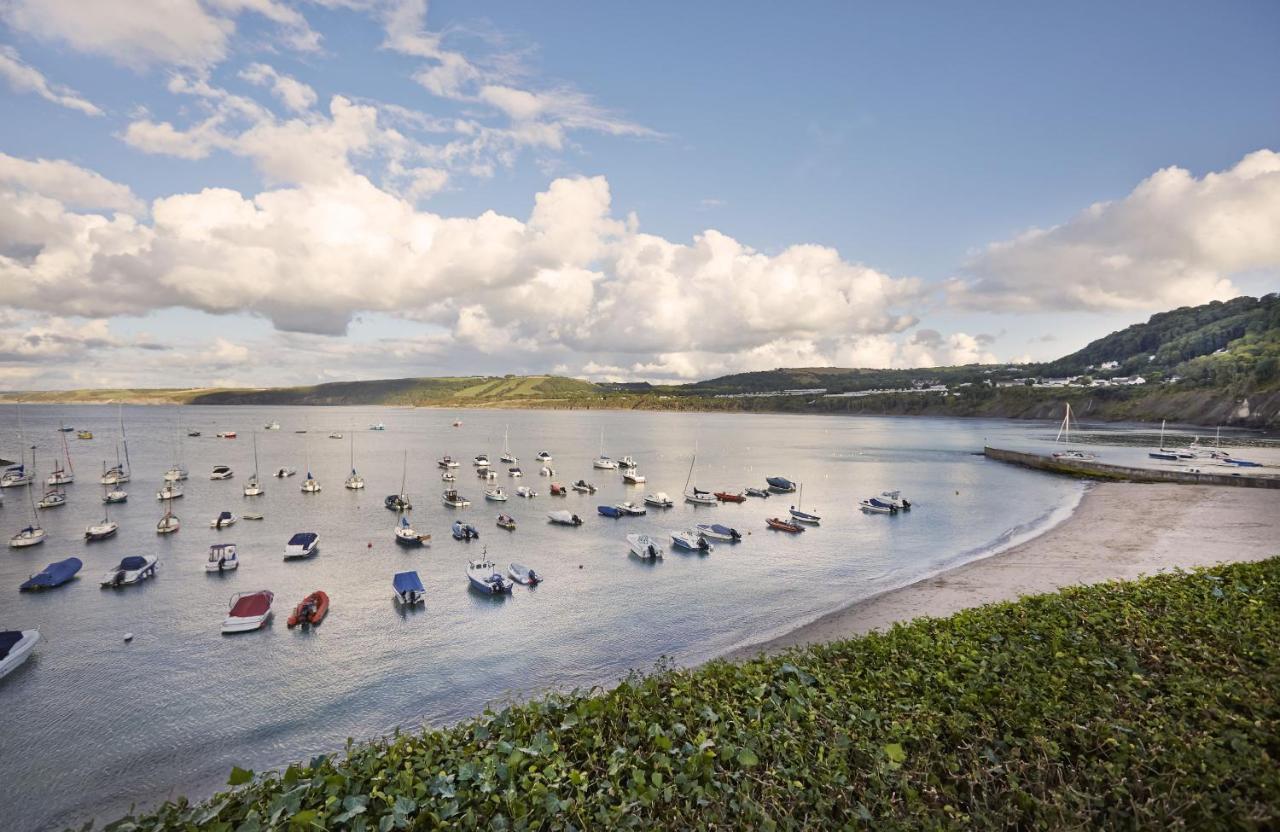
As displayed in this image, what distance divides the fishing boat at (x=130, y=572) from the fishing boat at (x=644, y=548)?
34.3m

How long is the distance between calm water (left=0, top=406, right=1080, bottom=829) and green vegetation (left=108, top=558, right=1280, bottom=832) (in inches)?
462

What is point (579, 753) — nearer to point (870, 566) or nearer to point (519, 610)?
point (519, 610)

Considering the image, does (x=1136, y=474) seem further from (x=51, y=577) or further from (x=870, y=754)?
(x=51, y=577)

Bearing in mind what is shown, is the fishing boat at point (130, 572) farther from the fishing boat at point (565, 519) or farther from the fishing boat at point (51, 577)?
the fishing boat at point (565, 519)

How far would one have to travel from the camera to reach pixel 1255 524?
162 feet

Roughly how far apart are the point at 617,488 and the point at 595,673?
199 ft

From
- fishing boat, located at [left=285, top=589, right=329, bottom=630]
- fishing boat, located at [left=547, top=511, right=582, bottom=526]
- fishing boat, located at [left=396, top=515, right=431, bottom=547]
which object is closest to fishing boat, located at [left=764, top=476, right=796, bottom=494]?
fishing boat, located at [left=547, top=511, right=582, bottom=526]

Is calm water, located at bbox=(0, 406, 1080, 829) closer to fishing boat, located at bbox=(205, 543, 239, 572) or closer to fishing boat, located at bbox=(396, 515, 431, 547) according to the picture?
fishing boat, located at bbox=(205, 543, 239, 572)

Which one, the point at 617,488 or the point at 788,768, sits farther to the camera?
the point at 617,488

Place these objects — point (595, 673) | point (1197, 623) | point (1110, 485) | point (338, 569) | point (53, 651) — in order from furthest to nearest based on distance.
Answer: point (1110, 485), point (338, 569), point (53, 651), point (595, 673), point (1197, 623)

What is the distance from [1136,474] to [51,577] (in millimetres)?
112190

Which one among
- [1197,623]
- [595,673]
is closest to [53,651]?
[595,673]

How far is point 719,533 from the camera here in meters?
55.1

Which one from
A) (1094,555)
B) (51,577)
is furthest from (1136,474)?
(51,577)
